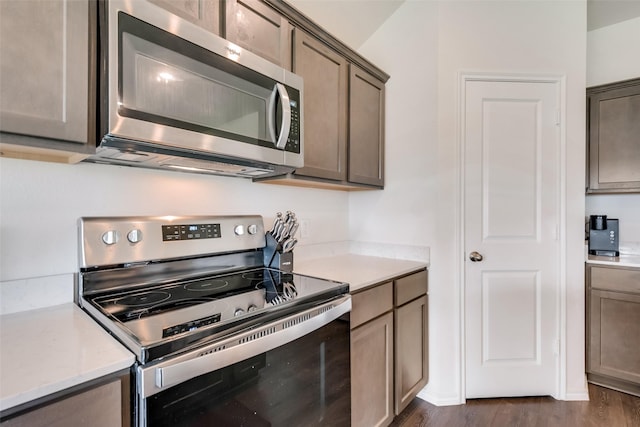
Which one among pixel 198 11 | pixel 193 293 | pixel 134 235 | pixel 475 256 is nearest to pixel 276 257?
pixel 193 293

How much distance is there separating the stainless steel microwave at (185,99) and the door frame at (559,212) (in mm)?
1147

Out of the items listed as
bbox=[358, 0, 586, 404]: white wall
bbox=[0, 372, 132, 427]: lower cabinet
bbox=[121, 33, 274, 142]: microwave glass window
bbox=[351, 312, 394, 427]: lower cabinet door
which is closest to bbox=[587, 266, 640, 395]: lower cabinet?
bbox=[358, 0, 586, 404]: white wall

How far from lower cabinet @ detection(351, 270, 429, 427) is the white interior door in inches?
14.2

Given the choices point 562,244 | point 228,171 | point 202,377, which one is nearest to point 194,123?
point 228,171

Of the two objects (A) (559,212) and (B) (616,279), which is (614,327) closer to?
(B) (616,279)

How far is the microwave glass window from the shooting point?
0.95 meters

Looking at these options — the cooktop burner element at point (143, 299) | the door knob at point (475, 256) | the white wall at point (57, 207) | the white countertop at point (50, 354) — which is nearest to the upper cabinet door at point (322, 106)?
the white wall at point (57, 207)

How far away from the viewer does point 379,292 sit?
1588 mm

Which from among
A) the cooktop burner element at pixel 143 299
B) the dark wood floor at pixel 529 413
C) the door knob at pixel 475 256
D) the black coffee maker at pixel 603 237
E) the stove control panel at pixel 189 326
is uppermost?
the black coffee maker at pixel 603 237

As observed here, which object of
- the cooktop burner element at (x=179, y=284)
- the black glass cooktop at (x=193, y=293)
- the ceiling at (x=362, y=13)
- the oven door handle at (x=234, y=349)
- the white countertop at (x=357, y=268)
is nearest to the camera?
the oven door handle at (x=234, y=349)

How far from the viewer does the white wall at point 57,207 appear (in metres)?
1.03

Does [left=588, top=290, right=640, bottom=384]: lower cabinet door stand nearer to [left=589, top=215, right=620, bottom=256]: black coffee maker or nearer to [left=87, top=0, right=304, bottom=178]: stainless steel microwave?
[left=589, top=215, right=620, bottom=256]: black coffee maker

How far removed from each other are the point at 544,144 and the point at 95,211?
246 centimetres

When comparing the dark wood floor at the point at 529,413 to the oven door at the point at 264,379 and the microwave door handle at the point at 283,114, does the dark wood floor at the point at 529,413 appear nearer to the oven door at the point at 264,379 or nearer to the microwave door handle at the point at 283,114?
the oven door at the point at 264,379
